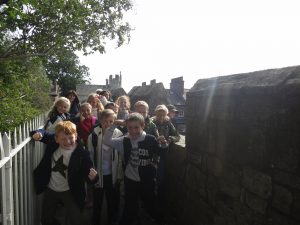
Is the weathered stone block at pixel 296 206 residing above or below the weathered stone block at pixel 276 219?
above

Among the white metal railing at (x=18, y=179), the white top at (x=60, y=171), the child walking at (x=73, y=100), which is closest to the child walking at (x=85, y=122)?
the white metal railing at (x=18, y=179)

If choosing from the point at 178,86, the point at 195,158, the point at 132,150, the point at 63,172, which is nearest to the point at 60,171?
the point at 63,172

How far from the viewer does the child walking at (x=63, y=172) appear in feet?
11.3

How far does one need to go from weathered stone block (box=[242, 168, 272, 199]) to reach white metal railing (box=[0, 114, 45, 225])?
1.93 metres

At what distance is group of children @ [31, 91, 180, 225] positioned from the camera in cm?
348

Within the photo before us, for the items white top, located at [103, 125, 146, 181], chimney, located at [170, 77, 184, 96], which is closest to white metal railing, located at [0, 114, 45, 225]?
white top, located at [103, 125, 146, 181]

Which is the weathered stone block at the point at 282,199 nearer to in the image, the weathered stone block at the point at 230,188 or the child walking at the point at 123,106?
the weathered stone block at the point at 230,188

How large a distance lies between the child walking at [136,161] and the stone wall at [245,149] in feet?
1.77

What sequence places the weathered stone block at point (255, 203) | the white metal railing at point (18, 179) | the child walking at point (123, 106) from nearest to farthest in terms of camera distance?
1. the white metal railing at point (18, 179)
2. the weathered stone block at point (255, 203)
3. the child walking at point (123, 106)

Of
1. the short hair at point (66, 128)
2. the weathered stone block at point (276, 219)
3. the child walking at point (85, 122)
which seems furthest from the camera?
the child walking at point (85, 122)

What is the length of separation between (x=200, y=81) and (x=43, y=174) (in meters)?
2.15

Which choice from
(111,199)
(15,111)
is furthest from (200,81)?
(15,111)

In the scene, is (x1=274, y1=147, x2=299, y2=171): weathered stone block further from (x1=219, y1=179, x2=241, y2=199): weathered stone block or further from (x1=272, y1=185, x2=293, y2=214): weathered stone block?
(x1=219, y1=179, x2=241, y2=199): weathered stone block

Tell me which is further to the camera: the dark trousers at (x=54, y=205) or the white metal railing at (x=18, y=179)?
the dark trousers at (x=54, y=205)
